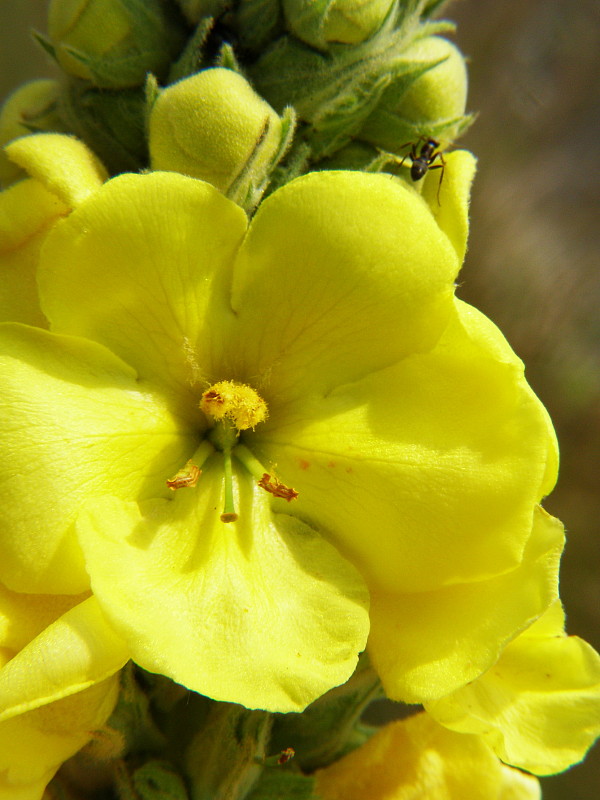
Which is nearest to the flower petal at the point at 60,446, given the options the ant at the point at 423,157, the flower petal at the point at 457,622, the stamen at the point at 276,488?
the stamen at the point at 276,488

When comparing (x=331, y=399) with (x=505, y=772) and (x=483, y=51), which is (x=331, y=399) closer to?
(x=505, y=772)

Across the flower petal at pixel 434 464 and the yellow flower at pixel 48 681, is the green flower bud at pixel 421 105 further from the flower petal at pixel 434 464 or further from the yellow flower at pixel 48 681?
the yellow flower at pixel 48 681

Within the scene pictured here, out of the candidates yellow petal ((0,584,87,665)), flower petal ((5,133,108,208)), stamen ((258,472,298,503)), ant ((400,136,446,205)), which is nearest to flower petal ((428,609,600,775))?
stamen ((258,472,298,503))

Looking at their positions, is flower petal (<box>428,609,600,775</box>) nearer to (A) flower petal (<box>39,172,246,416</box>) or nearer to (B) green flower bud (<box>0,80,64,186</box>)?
(A) flower petal (<box>39,172,246,416</box>)

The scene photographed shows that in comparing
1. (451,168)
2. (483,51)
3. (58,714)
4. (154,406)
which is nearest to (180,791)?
(58,714)

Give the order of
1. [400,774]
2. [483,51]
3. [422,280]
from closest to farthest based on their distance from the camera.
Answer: [422,280], [400,774], [483,51]

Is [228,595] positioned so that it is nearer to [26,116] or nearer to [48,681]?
[48,681]
